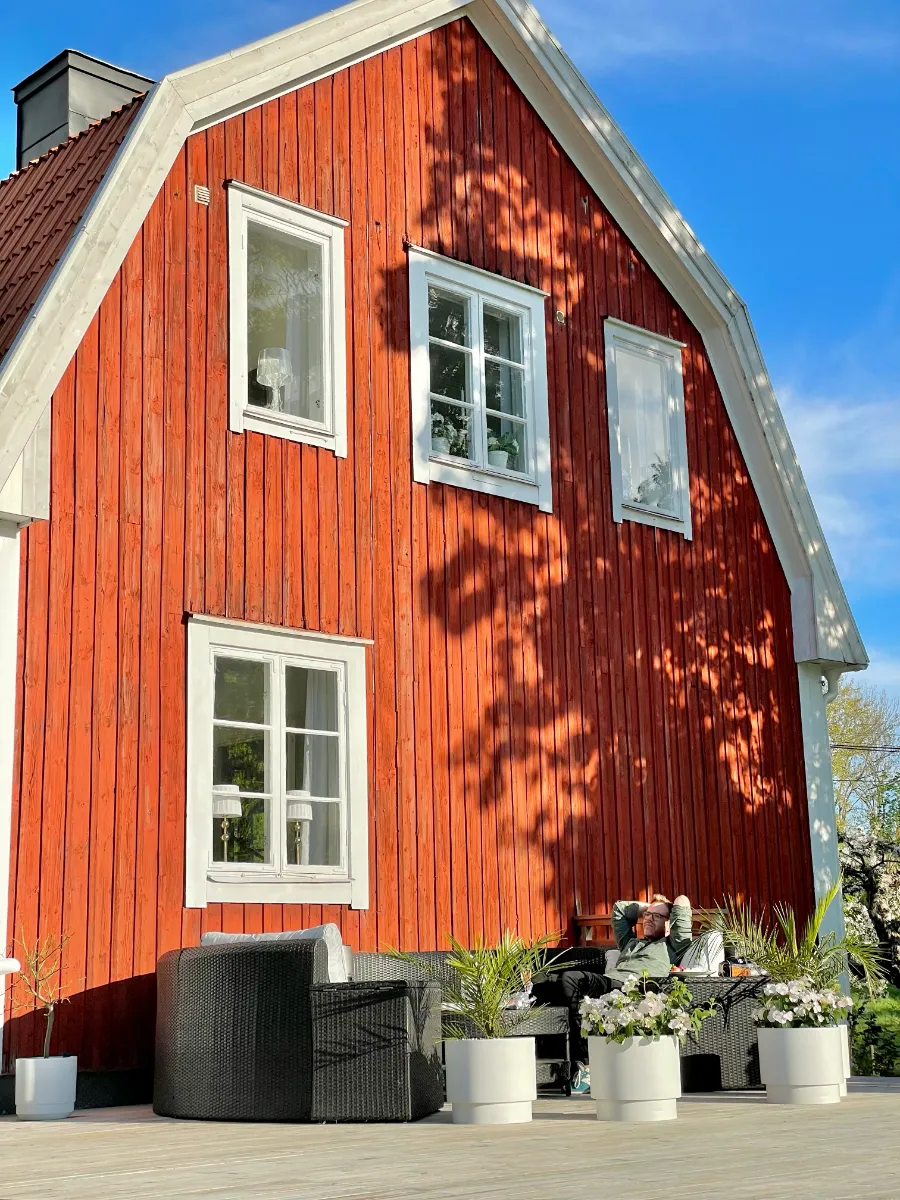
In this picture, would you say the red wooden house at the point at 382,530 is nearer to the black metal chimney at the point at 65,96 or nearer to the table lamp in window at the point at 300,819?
the table lamp in window at the point at 300,819

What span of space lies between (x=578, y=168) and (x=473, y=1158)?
8.18 metres

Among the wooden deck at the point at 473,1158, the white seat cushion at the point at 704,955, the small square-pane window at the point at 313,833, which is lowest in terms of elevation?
the wooden deck at the point at 473,1158

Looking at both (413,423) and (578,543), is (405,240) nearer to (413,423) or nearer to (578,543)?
(413,423)

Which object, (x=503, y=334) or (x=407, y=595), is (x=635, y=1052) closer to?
(x=407, y=595)

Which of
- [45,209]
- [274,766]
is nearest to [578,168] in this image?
[45,209]

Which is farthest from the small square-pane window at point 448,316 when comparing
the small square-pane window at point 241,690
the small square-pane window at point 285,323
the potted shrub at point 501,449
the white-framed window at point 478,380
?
the small square-pane window at point 241,690

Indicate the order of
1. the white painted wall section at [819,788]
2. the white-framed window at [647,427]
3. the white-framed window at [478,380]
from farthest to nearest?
the white painted wall section at [819,788], the white-framed window at [647,427], the white-framed window at [478,380]

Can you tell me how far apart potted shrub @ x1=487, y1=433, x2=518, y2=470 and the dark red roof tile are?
10.2ft

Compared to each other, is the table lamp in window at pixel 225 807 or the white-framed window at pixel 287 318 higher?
the white-framed window at pixel 287 318

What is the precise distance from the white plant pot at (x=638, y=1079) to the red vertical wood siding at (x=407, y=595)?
2.55 m

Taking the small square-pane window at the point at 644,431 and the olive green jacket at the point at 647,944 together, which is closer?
the olive green jacket at the point at 647,944

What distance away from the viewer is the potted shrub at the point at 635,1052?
688 centimetres

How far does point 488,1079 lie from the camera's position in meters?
6.79

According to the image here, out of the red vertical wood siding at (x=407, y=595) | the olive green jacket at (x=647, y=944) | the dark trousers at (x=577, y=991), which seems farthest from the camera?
the olive green jacket at (x=647, y=944)
